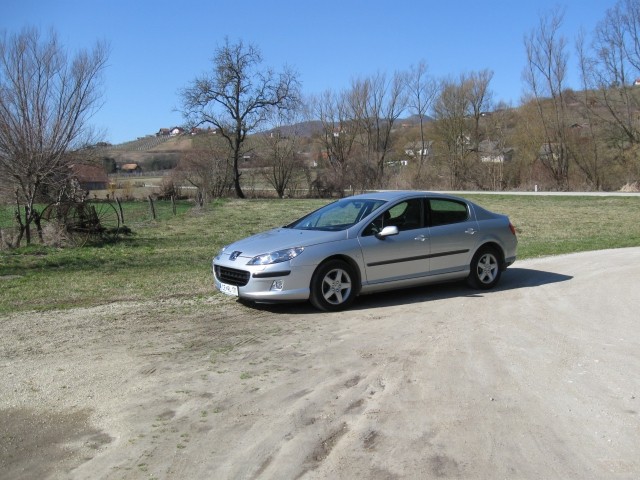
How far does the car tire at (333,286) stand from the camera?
7621mm

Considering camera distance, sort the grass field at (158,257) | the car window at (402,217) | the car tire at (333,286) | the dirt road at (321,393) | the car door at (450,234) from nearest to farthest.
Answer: the dirt road at (321,393) → the car tire at (333,286) → the car window at (402,217) → the car door at (450,234) → the grass field at (158,257)

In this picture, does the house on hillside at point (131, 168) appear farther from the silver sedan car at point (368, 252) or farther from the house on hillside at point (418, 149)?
the silver sedan car at point (368, 252)

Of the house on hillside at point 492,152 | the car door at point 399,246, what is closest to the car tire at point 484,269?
the car door at point 399,246

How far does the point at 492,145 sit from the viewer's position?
54.4 meters

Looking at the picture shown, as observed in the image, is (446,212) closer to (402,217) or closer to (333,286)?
(402,217)

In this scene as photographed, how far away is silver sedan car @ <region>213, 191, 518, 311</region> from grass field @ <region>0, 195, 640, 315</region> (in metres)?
1.65

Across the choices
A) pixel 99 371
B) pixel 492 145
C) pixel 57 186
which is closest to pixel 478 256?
pixel 99 371

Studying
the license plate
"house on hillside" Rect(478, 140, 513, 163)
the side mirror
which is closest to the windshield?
the side mirror

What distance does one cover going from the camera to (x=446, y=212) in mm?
8992

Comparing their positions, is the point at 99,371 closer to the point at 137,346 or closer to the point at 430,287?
the point at 137,346

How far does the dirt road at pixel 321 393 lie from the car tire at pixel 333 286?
8.1 inches

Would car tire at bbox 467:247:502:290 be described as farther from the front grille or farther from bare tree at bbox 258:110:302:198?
bare tree at bbox 258:110:302:198

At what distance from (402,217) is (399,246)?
1.71 ft

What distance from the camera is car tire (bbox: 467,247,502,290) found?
9062 millimetres
